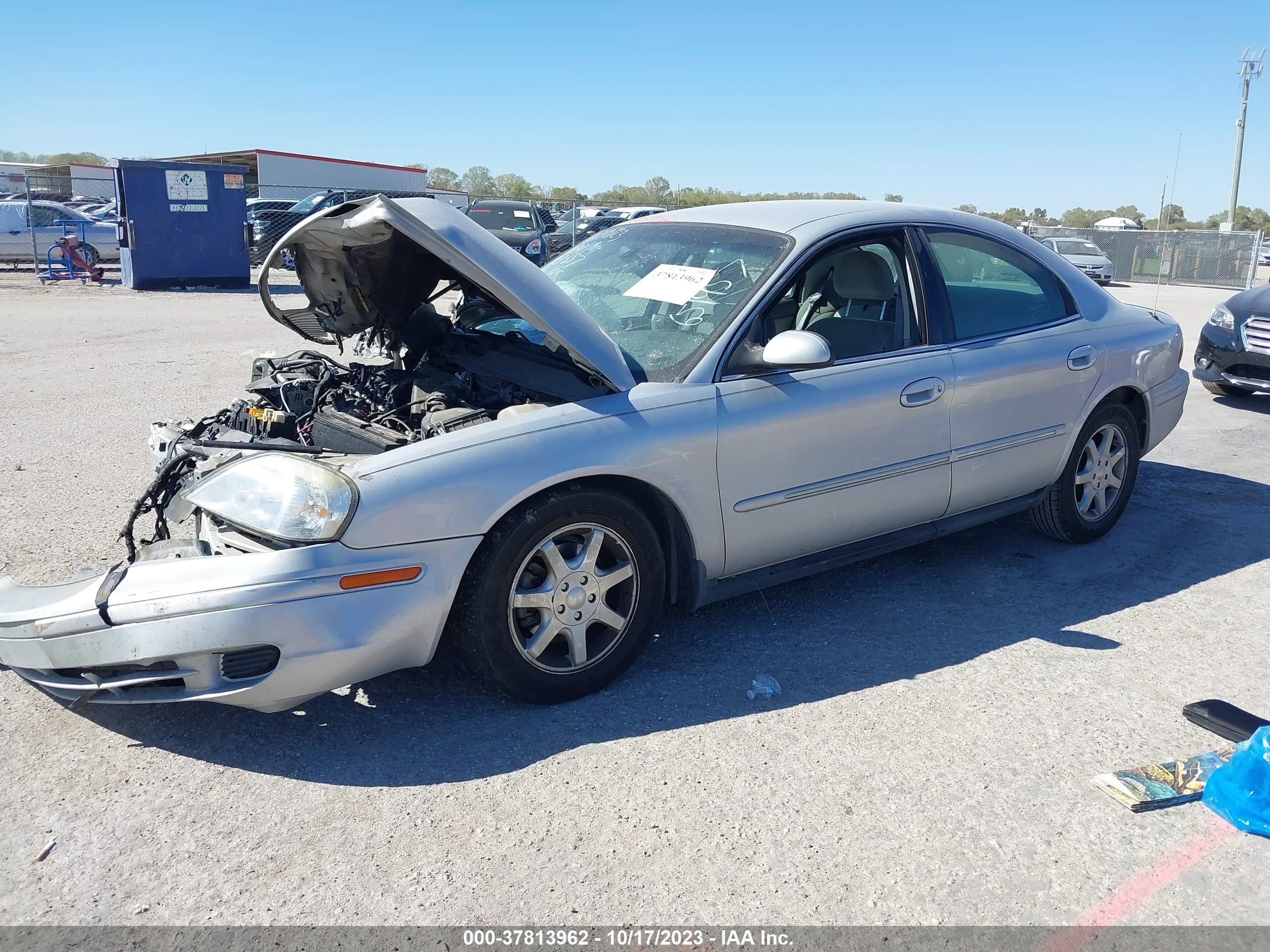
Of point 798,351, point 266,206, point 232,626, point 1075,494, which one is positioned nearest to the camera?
point 232,626

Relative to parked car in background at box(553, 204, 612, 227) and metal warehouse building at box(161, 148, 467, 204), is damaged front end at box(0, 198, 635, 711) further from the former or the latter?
metal warehouse building at box(161, 148, 467, 204)

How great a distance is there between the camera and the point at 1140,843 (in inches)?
111

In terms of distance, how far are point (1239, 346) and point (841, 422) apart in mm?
6943

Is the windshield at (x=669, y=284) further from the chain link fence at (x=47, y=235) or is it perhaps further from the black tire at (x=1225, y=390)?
the chain link fence at (x=47, y=235)

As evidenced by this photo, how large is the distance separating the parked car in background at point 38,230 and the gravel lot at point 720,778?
20020mm

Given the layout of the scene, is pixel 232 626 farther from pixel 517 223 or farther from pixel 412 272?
pixel 517 223

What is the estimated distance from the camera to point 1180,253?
29.4 meters

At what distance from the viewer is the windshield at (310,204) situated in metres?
23.5

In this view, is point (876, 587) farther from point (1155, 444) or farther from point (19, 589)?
point (19, 589)

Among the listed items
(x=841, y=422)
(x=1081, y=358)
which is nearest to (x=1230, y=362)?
(x=1081, y=358)

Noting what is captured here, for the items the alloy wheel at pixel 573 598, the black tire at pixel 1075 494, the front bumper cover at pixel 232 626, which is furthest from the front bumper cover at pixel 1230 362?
the front bumper cover at pixel 232 626

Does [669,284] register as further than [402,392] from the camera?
Yes

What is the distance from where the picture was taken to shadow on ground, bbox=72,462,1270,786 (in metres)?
3.17

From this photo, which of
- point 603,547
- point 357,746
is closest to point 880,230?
point 603,547
